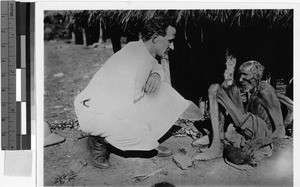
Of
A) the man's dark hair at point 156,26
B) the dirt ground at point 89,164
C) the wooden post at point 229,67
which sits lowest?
the dirt ground at point 89,164

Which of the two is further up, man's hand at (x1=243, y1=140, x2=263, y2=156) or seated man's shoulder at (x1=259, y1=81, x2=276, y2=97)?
seated man's shoulder at (x1=259, y1=81, x2=276, y2=97)

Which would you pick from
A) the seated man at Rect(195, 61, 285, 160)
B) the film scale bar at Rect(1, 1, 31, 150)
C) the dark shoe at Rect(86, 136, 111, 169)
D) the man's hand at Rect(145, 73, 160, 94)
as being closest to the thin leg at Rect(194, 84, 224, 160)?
the seated man at Rect(195, 61, 285, 160)

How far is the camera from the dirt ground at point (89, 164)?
1836 millimetres

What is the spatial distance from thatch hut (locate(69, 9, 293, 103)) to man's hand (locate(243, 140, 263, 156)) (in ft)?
0.84

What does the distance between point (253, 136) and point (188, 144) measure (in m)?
0.28

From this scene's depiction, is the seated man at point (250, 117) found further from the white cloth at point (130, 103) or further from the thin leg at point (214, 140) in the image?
the white cloth at point (130, 103)

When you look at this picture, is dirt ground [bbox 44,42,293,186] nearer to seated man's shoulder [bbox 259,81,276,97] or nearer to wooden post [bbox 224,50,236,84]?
seated man's shoulder [bbox 259,81,276,97]

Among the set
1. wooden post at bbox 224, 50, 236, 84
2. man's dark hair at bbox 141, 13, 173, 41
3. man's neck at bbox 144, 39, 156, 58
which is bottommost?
wooden post at bbox 224, 50, 236, 84

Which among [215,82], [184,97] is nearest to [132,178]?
[184,97]

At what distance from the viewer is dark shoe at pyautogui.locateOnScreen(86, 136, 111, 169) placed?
184 cm

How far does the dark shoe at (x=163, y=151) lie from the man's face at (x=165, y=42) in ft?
1.31

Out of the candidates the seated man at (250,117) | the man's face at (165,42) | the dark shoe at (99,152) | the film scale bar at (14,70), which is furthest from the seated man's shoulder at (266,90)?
the film scale bar at (14,70)

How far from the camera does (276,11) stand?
71.5 inches

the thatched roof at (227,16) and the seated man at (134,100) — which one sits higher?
the thatched roof at (227,16)
